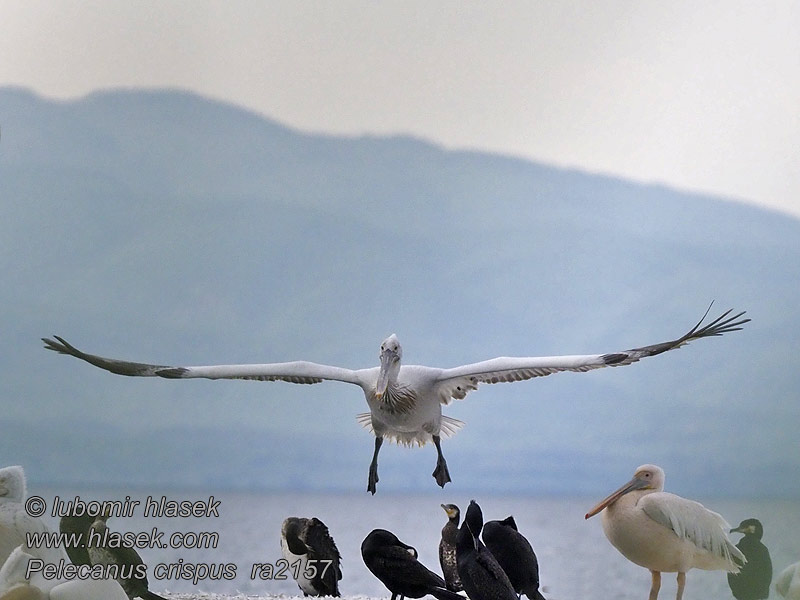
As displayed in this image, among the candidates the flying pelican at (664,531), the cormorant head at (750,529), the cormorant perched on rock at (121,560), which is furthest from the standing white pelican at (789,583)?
the cormorant perched on rock at (121,560)

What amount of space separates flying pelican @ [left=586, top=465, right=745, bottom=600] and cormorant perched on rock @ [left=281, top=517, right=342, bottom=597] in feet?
2.86

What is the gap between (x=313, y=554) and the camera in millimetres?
3078

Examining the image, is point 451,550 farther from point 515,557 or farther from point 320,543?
point 320,543

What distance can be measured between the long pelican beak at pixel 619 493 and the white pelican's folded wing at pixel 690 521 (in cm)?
5

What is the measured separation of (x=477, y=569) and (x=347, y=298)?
4.15ft

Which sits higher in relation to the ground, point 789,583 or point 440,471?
point 440,471

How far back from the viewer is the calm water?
3.30m

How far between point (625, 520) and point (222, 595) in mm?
1389

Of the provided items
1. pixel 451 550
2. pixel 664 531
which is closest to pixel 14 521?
pixel 451 550

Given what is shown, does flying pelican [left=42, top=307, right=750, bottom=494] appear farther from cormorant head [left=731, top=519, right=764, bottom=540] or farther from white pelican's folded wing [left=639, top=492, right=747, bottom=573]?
cormorant head [left=731, top=519, right=764, bottom=540]

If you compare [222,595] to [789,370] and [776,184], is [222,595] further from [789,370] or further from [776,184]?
[776,184]

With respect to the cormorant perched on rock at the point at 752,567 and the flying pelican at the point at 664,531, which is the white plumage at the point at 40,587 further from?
the cormorant perched on rock at the point at 752,567

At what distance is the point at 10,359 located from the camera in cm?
349

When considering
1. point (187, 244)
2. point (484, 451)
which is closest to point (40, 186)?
point (187, 244)
